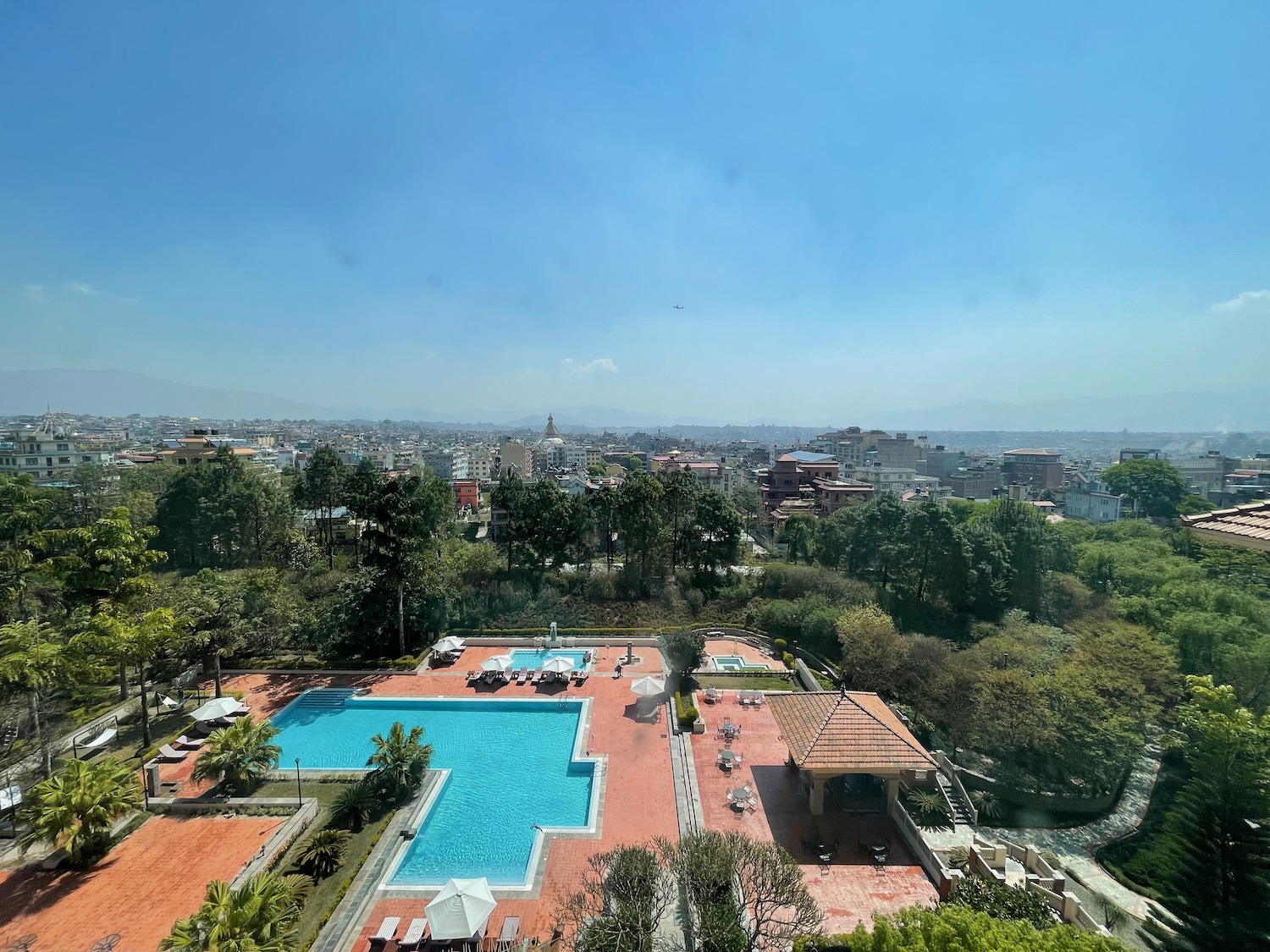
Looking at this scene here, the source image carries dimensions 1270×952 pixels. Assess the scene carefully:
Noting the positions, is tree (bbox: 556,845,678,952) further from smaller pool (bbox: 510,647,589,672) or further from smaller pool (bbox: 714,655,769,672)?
smaller pool (bbox: 714,655,769,672)

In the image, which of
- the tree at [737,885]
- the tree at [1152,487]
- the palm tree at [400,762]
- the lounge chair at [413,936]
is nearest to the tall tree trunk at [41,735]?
the palm tree at [400,762]

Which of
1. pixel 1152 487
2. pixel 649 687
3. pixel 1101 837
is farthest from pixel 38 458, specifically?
pixel 1152 487

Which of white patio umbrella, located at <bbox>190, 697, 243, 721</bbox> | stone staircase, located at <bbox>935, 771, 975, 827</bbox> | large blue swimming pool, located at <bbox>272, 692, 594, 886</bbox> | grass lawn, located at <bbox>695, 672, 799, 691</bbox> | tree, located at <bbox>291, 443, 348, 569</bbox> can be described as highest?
tree, located at <bbox>291, 443, 348, 569</bbox>

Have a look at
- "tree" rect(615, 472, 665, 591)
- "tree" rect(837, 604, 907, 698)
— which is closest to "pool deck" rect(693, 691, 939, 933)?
"tree" rect(837, 604, 907, 698)

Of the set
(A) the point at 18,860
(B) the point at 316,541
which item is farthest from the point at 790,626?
(B) the point at 316,541

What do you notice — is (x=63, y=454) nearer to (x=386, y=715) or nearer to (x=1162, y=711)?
(x=386, y=715)
